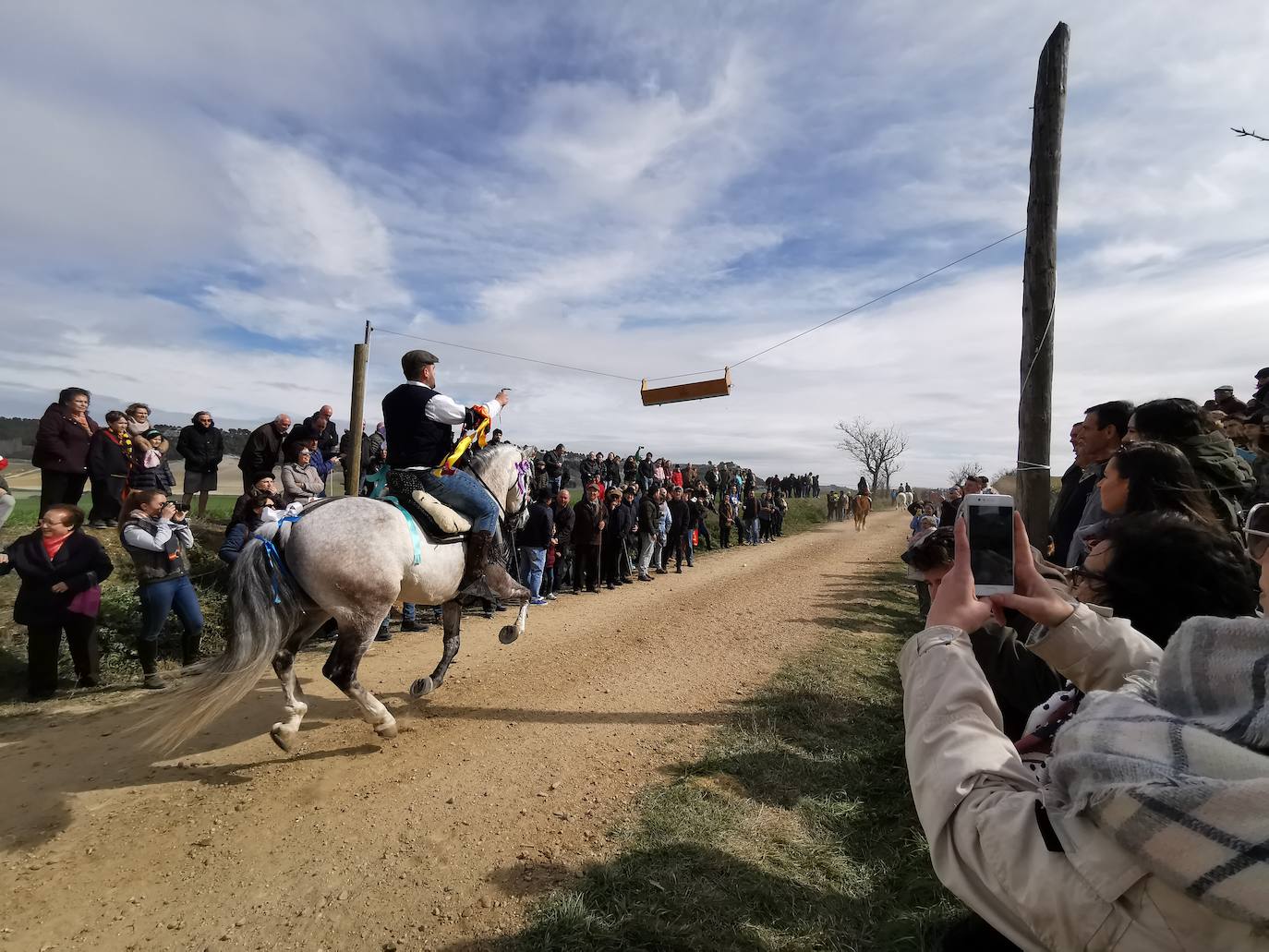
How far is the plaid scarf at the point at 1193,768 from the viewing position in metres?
0.81

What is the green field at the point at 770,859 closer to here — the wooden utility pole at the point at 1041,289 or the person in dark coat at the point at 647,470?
the wooden utility pole at the point at 1041,289

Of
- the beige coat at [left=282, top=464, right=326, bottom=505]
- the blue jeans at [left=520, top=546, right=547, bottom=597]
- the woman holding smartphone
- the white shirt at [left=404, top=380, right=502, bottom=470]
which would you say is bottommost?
the blue jeans at [left=520, top=546, right=547, bottom=597]

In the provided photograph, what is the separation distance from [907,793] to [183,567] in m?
6.47

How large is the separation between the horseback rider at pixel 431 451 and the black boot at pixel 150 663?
2.93m

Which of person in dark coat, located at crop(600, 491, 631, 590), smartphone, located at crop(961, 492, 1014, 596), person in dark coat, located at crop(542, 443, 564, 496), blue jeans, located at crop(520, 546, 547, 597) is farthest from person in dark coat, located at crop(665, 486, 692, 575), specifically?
smartphone, located at crop(961, 492, 1014, 596)

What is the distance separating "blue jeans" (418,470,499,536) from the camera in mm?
5145

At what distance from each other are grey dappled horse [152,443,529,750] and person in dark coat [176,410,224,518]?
6.81m

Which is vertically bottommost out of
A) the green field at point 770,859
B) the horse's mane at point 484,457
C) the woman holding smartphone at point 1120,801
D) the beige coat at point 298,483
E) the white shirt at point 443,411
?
the green field at point 770,859

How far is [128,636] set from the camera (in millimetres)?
6484

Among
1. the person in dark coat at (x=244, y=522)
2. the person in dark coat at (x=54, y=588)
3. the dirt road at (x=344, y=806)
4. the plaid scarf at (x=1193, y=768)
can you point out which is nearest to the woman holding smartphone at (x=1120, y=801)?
the plaid scarf at (x=1193, y=768)

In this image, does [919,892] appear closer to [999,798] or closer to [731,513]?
[999,798]

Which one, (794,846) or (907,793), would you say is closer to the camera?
(794,846)

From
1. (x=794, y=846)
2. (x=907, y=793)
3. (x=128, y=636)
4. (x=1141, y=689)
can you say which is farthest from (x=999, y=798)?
(x=128, y=636)

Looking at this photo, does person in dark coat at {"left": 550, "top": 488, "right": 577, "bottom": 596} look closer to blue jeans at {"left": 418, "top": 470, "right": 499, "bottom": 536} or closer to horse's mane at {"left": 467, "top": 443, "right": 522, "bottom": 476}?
horse's mane at {"left": 467, "top": 443, "right": 522, "bottom": 476}
